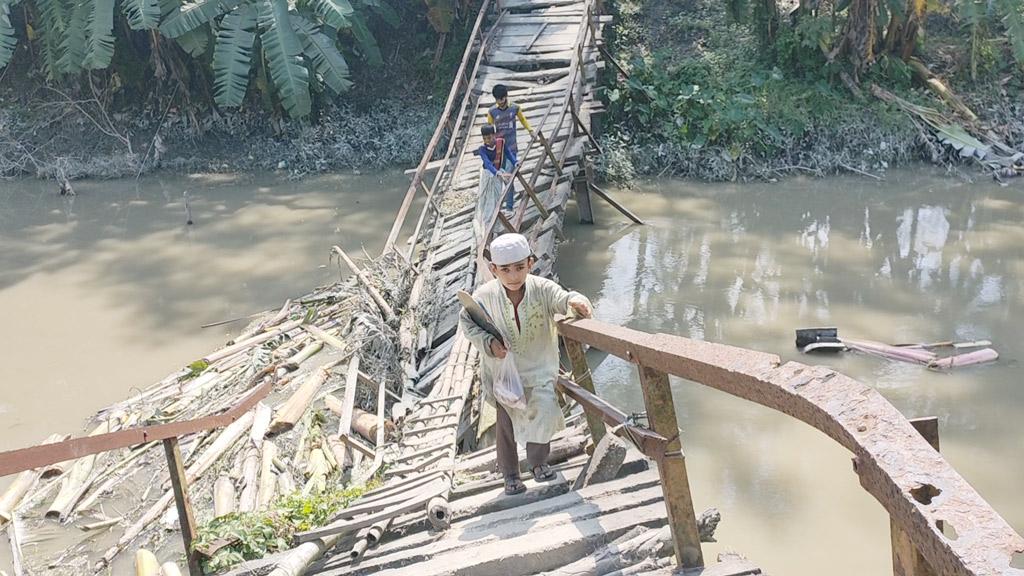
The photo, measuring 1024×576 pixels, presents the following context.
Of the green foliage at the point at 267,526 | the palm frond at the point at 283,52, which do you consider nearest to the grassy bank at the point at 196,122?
the palm frond at the point at 283,52

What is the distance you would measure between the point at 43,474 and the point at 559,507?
5.11 meters

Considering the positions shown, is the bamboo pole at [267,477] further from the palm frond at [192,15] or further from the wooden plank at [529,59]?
the palm frond at [192,15]

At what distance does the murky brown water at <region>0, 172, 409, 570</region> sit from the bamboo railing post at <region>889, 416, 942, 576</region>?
5.92 meters

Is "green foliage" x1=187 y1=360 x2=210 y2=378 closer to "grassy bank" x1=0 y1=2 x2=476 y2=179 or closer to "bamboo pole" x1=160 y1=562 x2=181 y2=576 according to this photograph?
"bamboo pole" x1=160 y1=562 x2=181 y2=576

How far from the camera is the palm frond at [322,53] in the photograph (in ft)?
45.8

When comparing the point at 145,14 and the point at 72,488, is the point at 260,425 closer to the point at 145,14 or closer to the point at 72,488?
the point at 72,488

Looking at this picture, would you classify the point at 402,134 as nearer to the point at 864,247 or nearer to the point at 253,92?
the point at 253,92

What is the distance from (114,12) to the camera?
1504cm

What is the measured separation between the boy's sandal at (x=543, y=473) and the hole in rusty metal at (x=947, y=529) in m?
2.40

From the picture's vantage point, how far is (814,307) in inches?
386

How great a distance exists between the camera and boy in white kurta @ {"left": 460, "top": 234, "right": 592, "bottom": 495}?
3715 mm

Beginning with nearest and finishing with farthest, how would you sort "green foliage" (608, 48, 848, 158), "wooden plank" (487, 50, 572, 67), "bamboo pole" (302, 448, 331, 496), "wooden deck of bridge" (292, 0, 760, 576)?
1. "wooden deck of bridge" (292, 0, 760, 576)
2. "bamboo pole" (302, 448, 331, 496)
3. "wooden plank" (487, 50, 572, 67)
4. "green foliage" (608, 48, 848, 158)

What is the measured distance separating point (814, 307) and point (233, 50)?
912cm

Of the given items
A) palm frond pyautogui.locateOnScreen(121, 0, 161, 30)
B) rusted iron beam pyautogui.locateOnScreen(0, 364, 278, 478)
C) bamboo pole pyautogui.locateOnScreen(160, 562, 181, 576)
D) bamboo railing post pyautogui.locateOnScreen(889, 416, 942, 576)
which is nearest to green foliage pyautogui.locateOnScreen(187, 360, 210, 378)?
bamboo pole pyautogui.locateOnScreen(160, 562, 181, 576)
